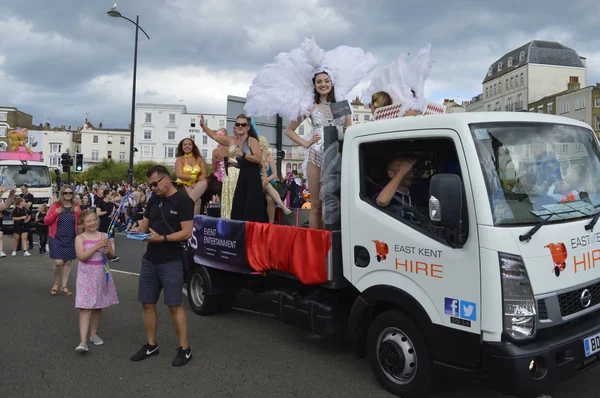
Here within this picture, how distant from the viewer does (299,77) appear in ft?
19.4

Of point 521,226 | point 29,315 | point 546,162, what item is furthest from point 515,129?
point 29,315

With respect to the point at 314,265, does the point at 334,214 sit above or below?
above

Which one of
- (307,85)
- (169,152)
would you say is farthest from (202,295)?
(169,152)

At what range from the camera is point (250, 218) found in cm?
613

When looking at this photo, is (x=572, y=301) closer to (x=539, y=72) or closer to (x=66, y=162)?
(x=66, y=162)

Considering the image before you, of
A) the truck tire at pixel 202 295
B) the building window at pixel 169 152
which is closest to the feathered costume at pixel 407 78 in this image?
the truck tire at pixel 202 295

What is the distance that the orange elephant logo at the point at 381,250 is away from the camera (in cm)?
388

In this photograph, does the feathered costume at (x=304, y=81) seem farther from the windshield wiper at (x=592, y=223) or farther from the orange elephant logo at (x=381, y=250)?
the windshield wiper at (x=592, y=223)

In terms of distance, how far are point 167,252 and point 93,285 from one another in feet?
3.99

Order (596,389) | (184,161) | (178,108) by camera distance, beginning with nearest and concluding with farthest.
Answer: (596,389)
(184,161)
(178,108)

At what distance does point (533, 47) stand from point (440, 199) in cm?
7351

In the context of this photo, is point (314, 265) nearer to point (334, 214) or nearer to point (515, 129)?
point (334, 214)

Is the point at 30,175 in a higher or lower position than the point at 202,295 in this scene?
higher

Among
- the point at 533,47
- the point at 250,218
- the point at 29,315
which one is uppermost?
the point at 533,47
